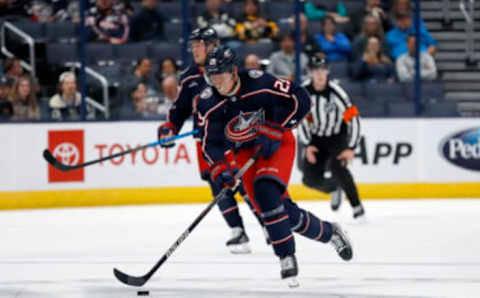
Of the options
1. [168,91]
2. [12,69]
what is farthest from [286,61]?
[12,69]

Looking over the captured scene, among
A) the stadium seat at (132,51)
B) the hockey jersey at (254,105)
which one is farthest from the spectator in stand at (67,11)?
the hockey jersey at (254,105)

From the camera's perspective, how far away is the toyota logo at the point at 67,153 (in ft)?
26.9

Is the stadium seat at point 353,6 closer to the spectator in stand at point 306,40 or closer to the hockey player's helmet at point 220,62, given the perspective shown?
the spectator in stand at point 306,40

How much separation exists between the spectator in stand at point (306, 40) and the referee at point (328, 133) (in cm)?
193

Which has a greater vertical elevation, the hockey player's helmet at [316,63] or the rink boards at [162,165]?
the hockey player's helmet at [316,63]

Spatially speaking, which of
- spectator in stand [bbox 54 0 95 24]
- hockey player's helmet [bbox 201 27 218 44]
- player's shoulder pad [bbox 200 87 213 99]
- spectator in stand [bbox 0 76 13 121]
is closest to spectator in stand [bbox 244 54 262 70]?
spectator in stand [bbox 54 0 95 24]

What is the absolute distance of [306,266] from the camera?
17.0ft

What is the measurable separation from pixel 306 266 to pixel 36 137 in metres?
3.78

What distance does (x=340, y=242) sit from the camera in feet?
15.9

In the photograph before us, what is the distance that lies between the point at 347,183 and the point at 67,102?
2.75 meters

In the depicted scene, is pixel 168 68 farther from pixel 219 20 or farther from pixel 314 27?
pixel 314 27

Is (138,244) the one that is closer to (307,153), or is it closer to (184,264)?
(184,264)

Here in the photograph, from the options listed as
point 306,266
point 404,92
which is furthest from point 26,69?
point 306,266

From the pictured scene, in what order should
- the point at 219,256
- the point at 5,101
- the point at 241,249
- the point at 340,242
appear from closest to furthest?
1. the point at 340,242
2. the point at 219,256
3. the point at 241,249
4. the point at 5,101
